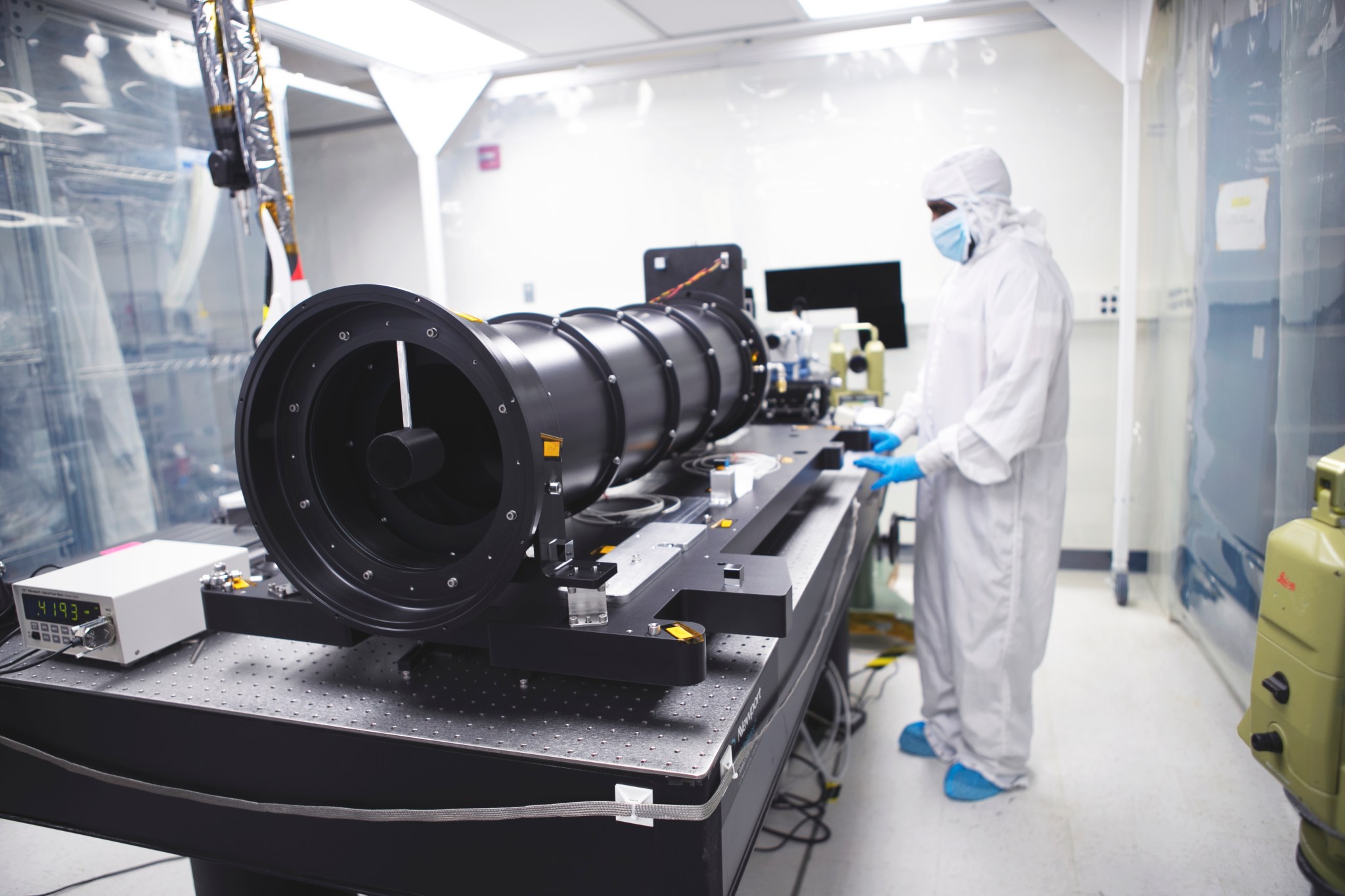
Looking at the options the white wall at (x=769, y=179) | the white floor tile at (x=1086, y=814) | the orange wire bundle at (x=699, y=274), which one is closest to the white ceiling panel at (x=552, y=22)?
the white wall at (x=769, y=179)

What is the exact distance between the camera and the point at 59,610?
46.9 inches

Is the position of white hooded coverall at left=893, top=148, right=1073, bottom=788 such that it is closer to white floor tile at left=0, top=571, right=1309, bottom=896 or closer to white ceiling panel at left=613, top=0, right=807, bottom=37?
white floor tile at left=0, top=571, right=1309, bottom=896

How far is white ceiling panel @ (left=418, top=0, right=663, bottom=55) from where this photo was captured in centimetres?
313

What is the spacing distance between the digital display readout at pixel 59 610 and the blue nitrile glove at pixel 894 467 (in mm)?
1548

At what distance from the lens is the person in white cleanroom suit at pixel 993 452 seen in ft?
6.13

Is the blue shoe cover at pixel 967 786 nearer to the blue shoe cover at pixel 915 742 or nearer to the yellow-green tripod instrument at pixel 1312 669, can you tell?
the blue shoe cover at pixel 915 742

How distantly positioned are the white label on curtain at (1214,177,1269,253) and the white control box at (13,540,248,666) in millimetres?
2532

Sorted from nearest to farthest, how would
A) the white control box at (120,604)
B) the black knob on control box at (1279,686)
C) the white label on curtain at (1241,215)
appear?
1. the white control box at (120,604)
2. the black knob on control box at (1279,686)
3. the white label on curtain at (1241,215)

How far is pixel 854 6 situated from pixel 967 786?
2.90 meters

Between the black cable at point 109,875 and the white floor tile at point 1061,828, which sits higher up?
the black cable at point 109,875

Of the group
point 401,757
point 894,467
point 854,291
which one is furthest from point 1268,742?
point 854,291

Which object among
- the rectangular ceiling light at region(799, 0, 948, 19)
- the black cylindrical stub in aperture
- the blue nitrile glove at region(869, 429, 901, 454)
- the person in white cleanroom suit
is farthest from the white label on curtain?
the black cylindrical stub in aperture

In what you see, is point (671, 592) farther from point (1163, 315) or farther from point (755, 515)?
point (1163, 315)

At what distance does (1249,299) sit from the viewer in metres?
2.23
